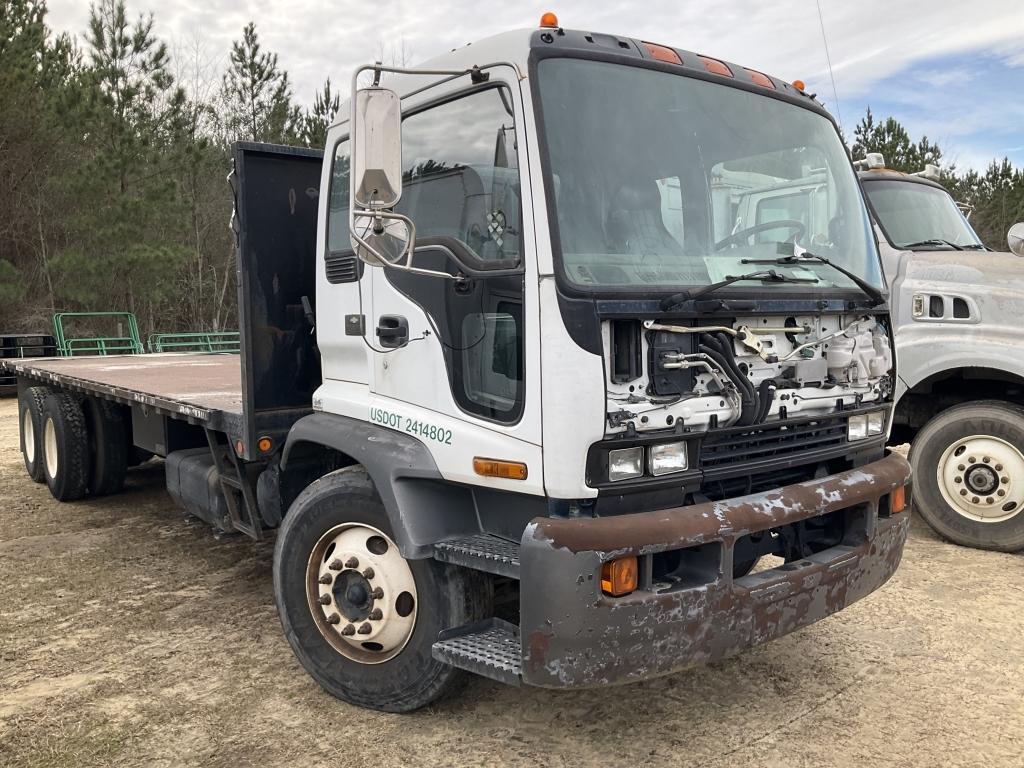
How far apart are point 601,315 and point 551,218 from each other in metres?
0.36

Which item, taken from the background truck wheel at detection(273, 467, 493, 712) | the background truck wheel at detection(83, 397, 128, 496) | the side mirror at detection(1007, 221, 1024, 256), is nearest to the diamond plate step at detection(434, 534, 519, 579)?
the background truck wheel at detection(273, 467, 493, 712)

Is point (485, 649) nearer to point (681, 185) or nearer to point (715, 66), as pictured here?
point (681, 185)

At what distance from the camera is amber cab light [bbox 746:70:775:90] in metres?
3.64

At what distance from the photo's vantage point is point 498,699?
360 cm

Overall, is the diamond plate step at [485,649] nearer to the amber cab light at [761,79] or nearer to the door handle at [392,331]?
the door handle at [392,331]

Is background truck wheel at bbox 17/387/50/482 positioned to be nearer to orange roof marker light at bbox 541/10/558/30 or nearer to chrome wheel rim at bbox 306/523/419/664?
chrome wheel rim at bbox 306/523/419/664

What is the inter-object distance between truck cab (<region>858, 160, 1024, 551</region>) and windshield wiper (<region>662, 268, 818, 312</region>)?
2820mm

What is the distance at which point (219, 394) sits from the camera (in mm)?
5277

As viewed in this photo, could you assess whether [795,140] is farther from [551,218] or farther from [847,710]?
[847,710]

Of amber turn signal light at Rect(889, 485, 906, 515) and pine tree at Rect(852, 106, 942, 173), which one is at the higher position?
pine tree at Rect(852, 106, 942, 173)

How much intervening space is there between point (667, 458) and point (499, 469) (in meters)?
0.57

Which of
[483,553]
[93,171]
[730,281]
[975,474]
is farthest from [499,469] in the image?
[93,171]

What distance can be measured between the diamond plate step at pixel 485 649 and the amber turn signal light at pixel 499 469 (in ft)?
1.86

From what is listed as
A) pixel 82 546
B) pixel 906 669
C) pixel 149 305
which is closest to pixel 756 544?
pixel 906 669
